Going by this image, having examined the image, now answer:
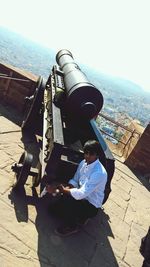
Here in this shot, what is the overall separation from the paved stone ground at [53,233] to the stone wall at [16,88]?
6.68 feet

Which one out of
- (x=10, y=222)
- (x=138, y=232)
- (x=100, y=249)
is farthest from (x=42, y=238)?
(x=138, y=232)

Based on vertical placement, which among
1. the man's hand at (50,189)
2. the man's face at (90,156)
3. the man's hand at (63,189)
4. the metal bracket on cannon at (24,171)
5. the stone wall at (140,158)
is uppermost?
the man's face at (90,156)

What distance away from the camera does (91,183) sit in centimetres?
455

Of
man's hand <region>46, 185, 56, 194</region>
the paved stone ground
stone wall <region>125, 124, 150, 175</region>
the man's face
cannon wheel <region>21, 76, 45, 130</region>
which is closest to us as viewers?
the paved stone ground

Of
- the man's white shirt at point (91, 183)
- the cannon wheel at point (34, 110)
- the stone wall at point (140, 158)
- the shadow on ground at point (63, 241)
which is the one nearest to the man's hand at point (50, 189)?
the man's white shirt at point (91, 183)

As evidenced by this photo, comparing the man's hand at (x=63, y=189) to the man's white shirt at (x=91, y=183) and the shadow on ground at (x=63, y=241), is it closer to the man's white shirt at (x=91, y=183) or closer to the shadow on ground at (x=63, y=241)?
the man's white shirt at (x=91, y=183)

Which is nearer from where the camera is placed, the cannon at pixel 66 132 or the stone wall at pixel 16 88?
the cannon at pixel 66 132

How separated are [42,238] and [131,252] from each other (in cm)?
161

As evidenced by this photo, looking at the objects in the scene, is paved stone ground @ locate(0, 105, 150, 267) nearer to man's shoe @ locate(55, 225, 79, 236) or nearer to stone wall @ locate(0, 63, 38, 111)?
man's shoe @ locate(55, 225, 79, 236)

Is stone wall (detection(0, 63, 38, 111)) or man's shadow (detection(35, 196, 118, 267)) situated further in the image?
stone wall (detection(0, 63, 38, 111))

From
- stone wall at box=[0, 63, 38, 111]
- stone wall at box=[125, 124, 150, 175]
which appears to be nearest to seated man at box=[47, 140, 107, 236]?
stone wall at box=[0, 63, 38, 111]

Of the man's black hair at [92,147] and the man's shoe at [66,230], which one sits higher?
the man's black hair at [92,147]

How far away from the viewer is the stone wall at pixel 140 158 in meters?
9.27

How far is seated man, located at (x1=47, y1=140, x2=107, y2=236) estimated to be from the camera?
14.9ft
